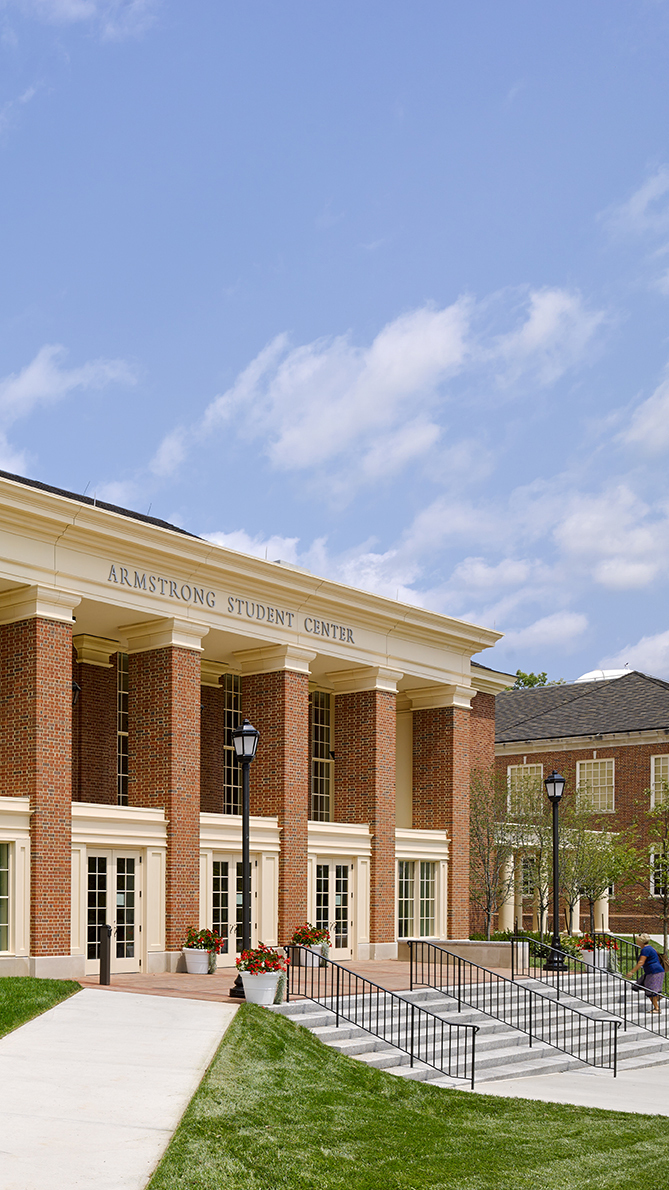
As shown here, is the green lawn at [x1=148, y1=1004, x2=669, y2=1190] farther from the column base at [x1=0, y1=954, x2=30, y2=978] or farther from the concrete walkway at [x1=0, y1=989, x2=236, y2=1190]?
the column base at [x1=0, y1=954, x2=30, y2=978]

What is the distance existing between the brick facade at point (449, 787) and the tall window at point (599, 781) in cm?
1885

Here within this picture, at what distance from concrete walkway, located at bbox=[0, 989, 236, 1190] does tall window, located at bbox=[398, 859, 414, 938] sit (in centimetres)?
1396

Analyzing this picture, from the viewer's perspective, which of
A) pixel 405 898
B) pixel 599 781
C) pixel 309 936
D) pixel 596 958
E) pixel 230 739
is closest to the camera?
pixel 309 936

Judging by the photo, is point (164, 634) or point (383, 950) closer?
point (164, 634)

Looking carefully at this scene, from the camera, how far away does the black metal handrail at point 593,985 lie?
24.4 meters

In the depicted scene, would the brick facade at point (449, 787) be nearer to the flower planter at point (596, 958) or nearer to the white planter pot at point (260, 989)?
the flower planter at point (596, 958)

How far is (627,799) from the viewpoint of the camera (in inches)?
2019

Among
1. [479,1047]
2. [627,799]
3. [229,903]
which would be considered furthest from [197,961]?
[627,799]

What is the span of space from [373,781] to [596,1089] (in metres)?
14.1

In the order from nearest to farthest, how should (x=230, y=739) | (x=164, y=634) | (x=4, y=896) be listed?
1. (x=4, y=896)
2. (x=164, y=634)
3. (x=230, y=739)

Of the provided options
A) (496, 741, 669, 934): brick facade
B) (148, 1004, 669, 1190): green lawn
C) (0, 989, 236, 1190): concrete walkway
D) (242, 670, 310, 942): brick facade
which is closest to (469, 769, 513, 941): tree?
(242, 670, 310, 942): brick facade

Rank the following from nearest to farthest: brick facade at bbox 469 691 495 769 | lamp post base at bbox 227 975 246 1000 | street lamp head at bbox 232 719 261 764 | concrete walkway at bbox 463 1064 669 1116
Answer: concrete walkway at bbox 463 1064 669 1116 → lamp post base at bbox 227 975 246 1000 → street lamp head at bbox 232 719 261 764 → brick facade at bbox 469 691 495 769

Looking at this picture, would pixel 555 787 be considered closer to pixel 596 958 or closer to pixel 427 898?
pixel 596 958

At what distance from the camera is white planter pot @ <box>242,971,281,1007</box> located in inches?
744
